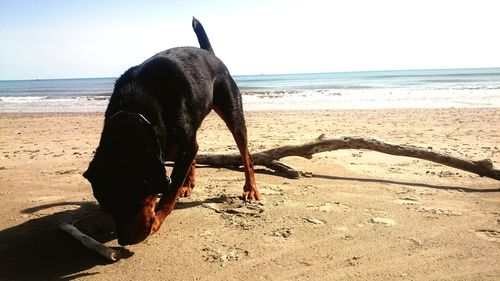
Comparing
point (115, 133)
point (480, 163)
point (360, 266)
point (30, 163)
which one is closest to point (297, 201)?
point (360, 266)

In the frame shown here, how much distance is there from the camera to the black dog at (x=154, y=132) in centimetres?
269

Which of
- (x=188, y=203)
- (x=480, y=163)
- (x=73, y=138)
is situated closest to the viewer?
(x=188, y=203)

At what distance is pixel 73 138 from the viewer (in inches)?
390

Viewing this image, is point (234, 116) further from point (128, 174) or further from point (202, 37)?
point (128, 174)

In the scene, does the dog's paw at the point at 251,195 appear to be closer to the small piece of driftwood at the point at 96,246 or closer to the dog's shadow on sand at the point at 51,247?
the dog's shadow on sand at the point at 51,247

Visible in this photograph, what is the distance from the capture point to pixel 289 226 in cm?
364

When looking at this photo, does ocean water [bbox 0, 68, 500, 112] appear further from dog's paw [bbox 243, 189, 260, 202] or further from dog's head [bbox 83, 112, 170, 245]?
dog's head [bbox 83, 112, 170, 245]

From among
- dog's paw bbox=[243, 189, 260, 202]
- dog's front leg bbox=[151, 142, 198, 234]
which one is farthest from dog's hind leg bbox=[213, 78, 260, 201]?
dog's front leg bbox=[151, 142, 198, 234]

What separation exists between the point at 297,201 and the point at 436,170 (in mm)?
2603

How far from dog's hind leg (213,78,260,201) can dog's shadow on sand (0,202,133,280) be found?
1.55 m

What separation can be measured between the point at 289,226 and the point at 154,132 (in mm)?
1571

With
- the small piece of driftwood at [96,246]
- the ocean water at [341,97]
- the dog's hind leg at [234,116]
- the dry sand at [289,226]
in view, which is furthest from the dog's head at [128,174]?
the ocean water at [341,97]

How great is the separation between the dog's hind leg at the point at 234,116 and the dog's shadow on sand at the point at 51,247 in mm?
1553

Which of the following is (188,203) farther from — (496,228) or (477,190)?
(477,190)
